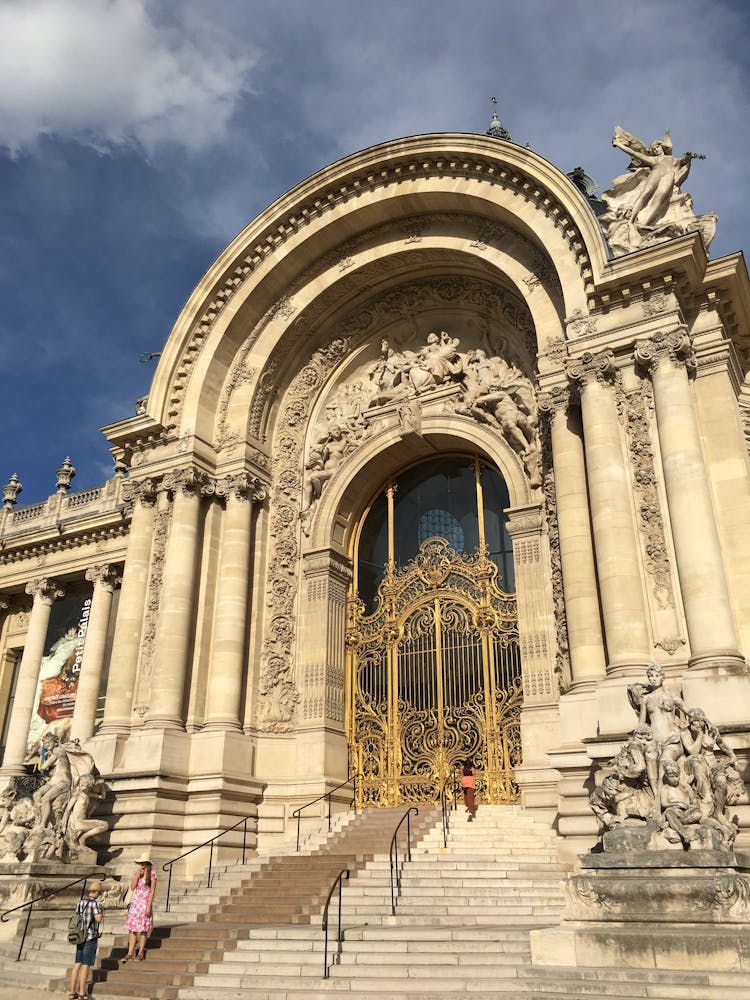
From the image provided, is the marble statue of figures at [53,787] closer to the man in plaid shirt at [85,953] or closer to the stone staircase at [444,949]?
the man in plaid shirt at [85,953]

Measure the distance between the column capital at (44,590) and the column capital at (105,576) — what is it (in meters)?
1.62

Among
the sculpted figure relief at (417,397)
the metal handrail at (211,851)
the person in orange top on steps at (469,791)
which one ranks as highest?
the sculpted figure relief at (417,397)

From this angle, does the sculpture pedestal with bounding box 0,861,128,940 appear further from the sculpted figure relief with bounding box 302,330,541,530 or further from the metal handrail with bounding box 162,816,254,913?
the sculpted figure relief with bounding box 302,330,541,530

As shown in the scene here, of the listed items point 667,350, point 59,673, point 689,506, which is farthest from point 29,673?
point 667,350

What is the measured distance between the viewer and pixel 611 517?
12.9 m

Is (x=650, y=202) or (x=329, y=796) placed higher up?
(x=650, y=202)

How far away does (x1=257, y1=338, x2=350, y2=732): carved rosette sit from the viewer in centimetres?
1702

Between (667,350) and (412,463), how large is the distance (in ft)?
22.5

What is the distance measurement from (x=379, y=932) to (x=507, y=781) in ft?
19.9

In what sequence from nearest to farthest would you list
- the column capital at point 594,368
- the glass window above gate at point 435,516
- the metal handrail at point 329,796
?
1. the column capital at point 594,368
2. the metal handrail at point 329,796
3. the glass window above gate at point 435,516

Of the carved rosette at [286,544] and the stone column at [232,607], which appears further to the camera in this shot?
the carved rosette at [286,544]

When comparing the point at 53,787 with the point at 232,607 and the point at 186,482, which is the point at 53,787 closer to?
the point at 232,607

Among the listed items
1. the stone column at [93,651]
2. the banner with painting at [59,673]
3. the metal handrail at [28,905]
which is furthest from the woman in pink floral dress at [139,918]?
the banner with painting at [59,673]

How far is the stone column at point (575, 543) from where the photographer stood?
12.8 metres
